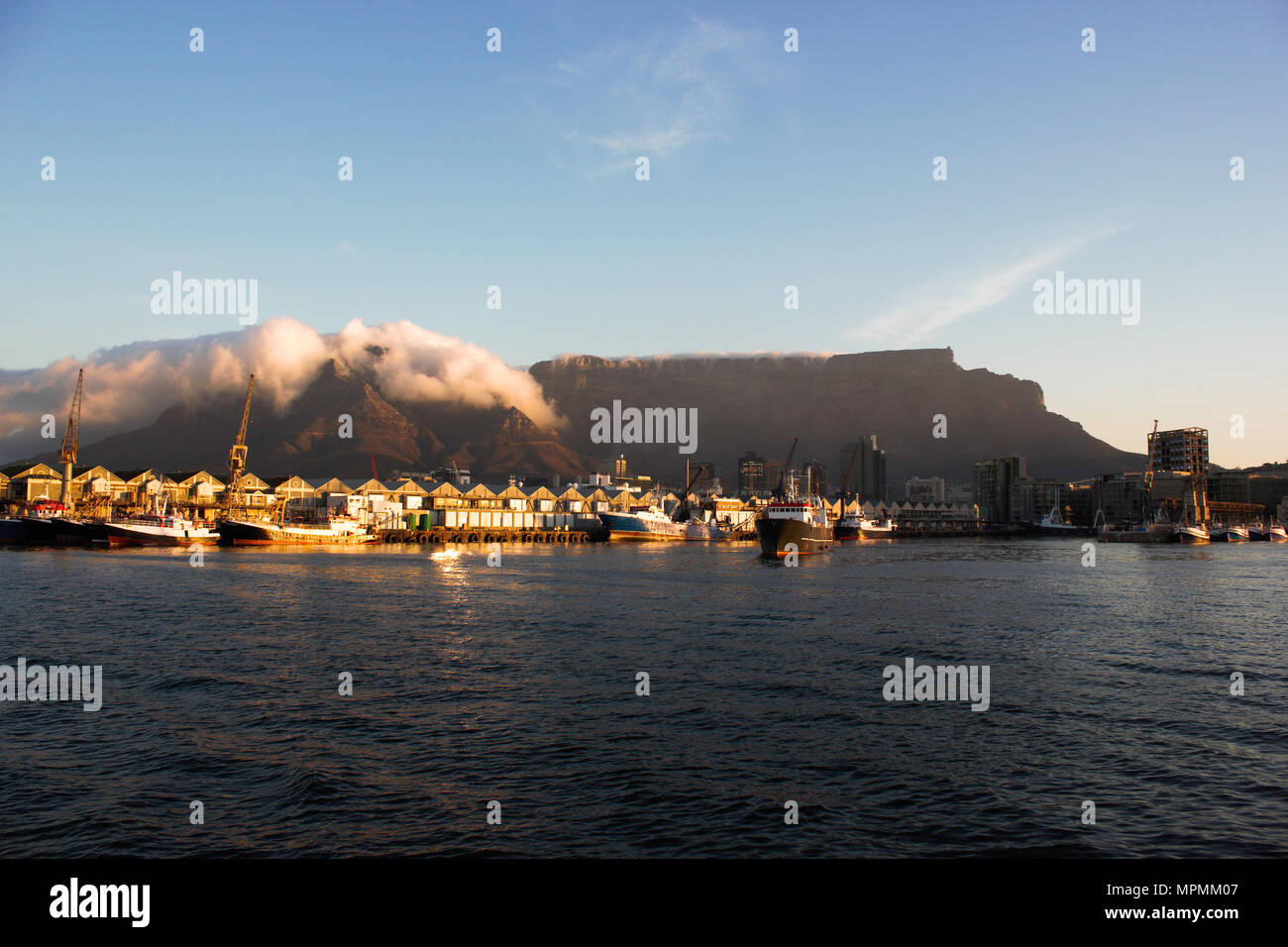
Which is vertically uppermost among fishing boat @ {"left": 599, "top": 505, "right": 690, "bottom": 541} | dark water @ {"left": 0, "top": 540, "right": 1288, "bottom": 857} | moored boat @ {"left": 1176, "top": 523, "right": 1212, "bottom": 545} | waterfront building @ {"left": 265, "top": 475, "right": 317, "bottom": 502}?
waterfront building @ {"left": 265, "top": 475, "right": 317, "bottom": 502}

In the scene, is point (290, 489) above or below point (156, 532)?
above

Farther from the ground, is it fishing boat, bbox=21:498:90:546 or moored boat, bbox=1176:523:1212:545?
fishing boat, bbox=21:498:90:546

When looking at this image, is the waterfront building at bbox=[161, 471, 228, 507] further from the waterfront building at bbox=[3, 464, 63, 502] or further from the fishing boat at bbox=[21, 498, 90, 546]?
the fishing boat at bbox=[21, 498, 90, 546]

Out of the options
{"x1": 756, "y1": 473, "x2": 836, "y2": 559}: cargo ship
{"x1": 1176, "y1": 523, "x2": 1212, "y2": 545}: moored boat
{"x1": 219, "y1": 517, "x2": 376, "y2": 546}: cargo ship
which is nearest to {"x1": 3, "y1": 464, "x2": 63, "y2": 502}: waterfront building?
{"x1": 219, "y1": 517, "x2": 376, "y2": 546}: cargo ship

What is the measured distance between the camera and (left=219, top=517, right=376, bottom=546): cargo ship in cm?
13588

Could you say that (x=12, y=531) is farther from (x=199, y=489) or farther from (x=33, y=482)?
(x=199, y=489)

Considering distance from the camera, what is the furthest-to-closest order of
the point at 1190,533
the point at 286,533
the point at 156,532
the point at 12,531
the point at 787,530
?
the point at 1190,533, the point at 286,533, the point at 156,532, the point at 12,531, the point at 787,530

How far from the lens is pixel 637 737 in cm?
2205

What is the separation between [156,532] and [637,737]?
5320 inches

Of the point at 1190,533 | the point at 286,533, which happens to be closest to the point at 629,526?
the point at 286,533

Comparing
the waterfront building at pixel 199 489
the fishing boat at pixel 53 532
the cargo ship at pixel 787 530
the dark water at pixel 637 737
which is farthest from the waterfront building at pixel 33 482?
the dark water at pixel 637 737

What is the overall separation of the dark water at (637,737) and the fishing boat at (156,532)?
A: 88665mm

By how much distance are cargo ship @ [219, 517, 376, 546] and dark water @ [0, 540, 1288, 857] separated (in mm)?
91469
